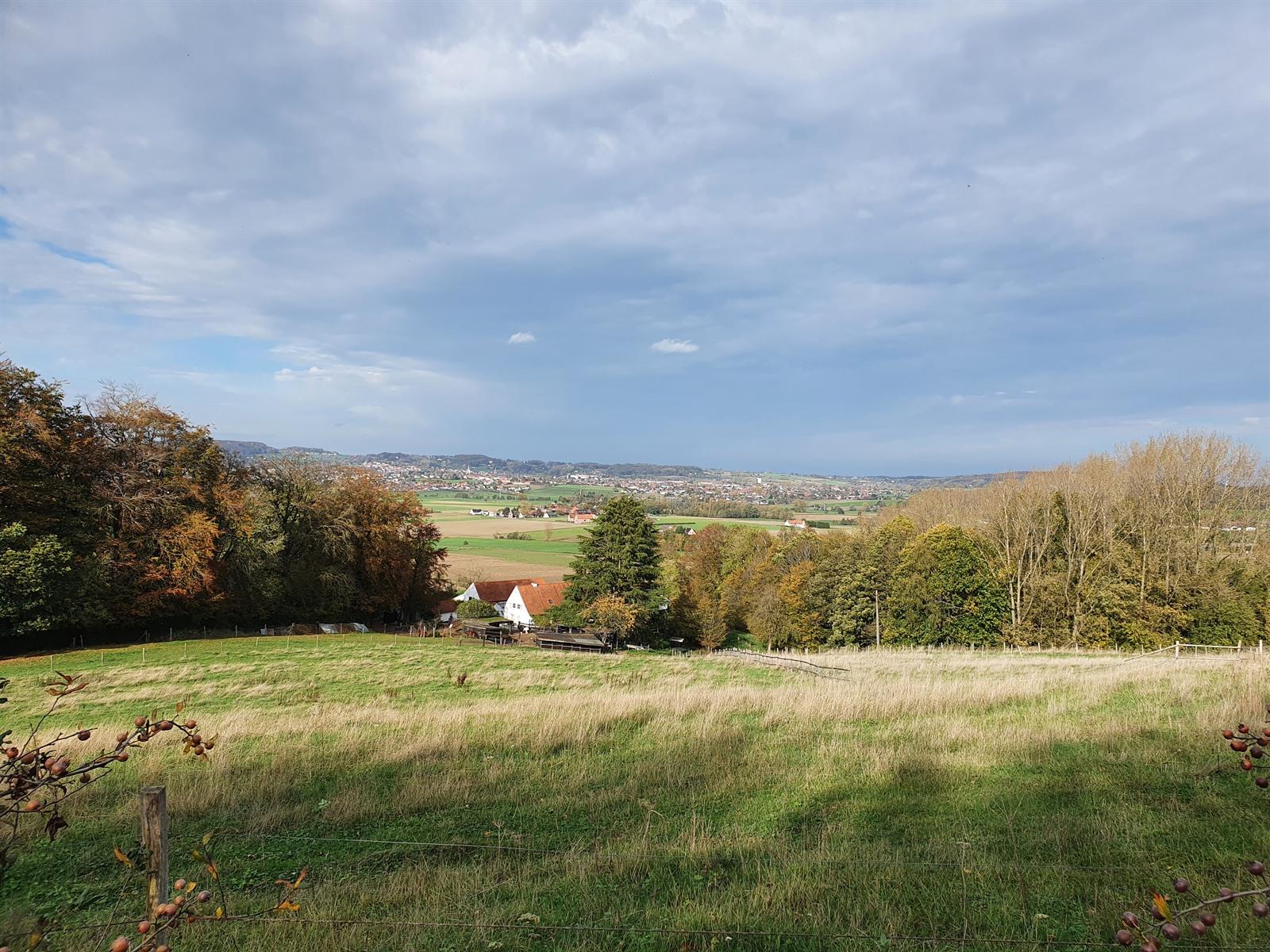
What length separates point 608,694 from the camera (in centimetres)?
1534

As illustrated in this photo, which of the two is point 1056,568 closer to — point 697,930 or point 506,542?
point 697,930

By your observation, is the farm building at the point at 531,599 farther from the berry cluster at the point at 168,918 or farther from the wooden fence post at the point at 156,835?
the berry cluster at the point at 168,918

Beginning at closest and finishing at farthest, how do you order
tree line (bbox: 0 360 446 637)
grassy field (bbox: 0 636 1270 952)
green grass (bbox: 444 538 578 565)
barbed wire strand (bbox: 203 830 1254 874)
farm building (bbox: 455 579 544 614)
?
1. grassy field (bbox: 0 636 1270 952)
2. barbed wire strand (bbox: 203 830 1254 874)
3. tree line (bbox: 0 360 446 637)
4. farm building (bbox: 455 579 544 614)
5. green grass (bbox: 444 538 578 565)

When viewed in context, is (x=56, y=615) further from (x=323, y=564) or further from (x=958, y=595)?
(x=958, y=595)

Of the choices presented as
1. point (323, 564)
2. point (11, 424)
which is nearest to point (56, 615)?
point (11, 424)

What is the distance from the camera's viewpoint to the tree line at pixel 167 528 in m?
27.0

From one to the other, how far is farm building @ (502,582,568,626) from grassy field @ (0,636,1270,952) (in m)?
46.8

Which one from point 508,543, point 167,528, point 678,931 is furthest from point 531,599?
point 678,931

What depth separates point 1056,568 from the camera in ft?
134

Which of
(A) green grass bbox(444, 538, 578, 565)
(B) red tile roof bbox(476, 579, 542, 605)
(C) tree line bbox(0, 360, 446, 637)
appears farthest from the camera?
(A) green grass bbox(444, 538, 578, 565)

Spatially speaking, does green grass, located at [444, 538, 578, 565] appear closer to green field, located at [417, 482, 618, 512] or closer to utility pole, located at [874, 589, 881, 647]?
green field, located at [417, 482, 618, 512]

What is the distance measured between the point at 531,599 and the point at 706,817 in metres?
55.9

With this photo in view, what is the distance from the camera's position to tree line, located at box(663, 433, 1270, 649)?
34.8 m

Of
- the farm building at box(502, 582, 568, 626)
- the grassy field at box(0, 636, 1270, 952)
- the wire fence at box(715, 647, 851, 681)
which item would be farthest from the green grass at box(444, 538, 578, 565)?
the grassy field at box(0, 636, 1270, 952)
